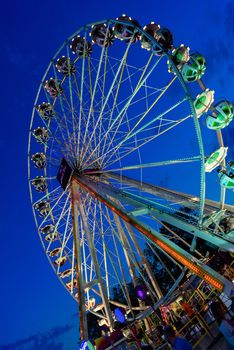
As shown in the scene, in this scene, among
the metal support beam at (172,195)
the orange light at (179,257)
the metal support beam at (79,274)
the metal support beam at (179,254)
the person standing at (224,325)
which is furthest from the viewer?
the metal support beam at (172,195)

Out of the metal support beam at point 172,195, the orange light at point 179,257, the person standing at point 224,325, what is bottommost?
the person standing at point 224,325

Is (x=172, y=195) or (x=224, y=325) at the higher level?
(x=172, y=195)

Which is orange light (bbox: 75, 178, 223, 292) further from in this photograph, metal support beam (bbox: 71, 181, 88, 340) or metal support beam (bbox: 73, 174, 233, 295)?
metal support beam (bbox: 71, 181, 88, 340)

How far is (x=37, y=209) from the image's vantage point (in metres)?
19.4

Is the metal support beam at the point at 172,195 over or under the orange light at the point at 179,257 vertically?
over

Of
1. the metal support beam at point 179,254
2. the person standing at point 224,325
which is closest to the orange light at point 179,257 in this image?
the metal support beam at point 179,254

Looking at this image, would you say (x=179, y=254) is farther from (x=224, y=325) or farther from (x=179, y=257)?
(x=224, y=325)

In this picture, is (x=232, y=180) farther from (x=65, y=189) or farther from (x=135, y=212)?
(x=65, y=189)

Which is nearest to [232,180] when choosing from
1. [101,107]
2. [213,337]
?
[213,337]

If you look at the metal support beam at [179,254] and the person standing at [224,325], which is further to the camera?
the metal support beam at [179,254]

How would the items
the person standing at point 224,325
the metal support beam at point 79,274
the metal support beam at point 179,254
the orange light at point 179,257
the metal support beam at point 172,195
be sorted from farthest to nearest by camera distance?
the metal support beam at point 172,195 < the metal support beam at point 79,274 < the orange light at point 179,257 < the metal support beam at point 179,254 < the person standing at point 224,325

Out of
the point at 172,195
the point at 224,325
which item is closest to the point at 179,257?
the point at 224,325

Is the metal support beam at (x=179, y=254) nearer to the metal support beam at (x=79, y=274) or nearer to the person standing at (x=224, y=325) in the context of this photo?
the person standing at (x=224, y=325)

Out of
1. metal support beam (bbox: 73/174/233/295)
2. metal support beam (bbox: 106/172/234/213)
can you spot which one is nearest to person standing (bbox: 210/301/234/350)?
metal support beam (bbox: 73/174/233/295)
